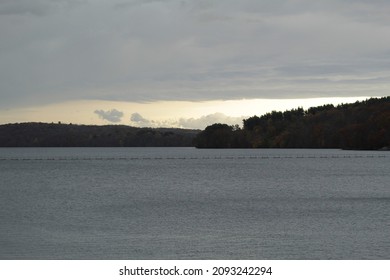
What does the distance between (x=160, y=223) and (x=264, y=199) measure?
2569 cm

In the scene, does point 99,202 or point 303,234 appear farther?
point 99,202

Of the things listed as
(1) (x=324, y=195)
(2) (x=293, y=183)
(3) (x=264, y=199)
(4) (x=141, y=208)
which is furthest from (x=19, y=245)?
(2) (x=293, y=183)

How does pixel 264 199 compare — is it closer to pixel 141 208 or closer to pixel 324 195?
pixel 324 195

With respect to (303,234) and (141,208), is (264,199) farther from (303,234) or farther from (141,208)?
(303,234)

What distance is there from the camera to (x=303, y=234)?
47.5 meters

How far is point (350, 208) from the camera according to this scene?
217 ft

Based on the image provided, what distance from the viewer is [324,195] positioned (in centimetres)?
8406
